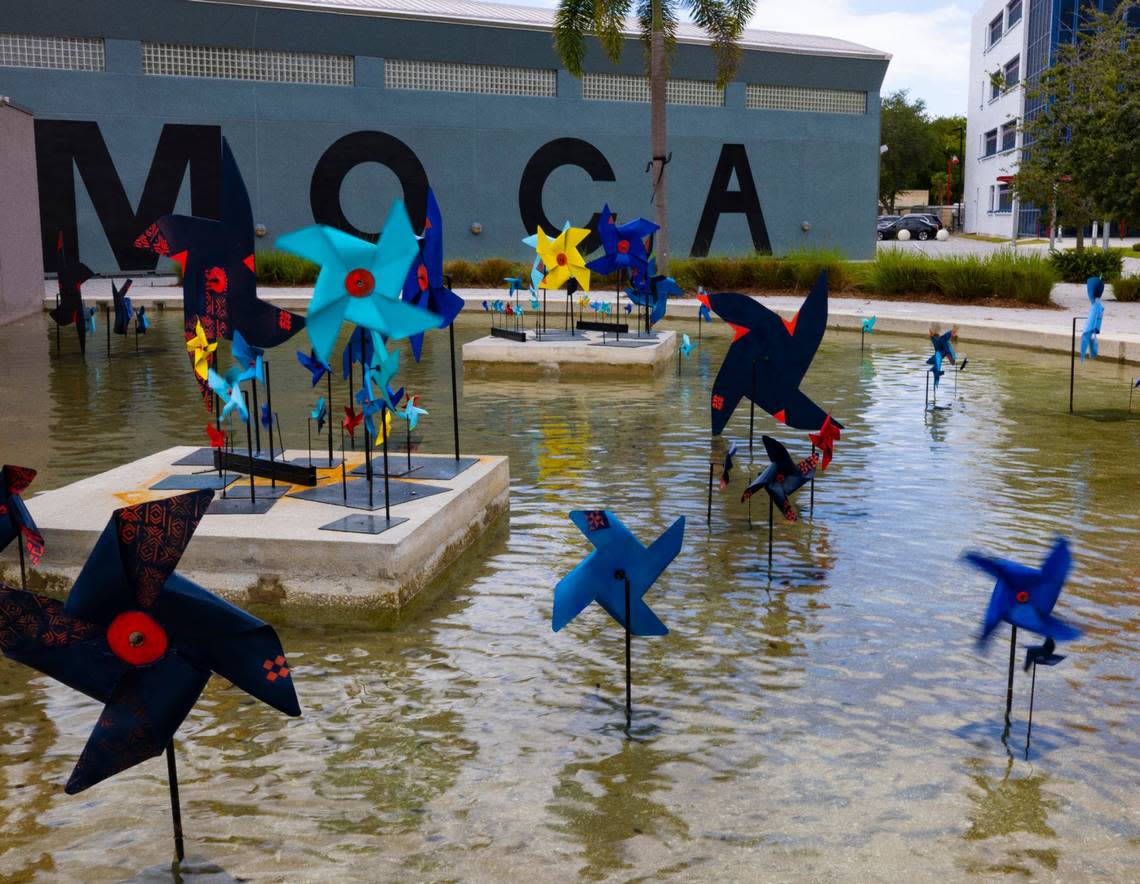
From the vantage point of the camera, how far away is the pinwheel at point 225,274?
8.22 metres

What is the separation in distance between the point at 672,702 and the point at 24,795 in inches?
106

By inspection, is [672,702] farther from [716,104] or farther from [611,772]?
[716,104]

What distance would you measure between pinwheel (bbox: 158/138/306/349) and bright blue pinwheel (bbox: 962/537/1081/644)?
498cm

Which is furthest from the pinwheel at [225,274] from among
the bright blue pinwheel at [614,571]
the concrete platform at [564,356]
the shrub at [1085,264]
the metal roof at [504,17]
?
the metal roof at [504,17]

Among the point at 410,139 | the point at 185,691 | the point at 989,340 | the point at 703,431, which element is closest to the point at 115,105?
the point at 410,139

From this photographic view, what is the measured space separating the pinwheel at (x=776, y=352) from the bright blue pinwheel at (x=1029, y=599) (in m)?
4.15

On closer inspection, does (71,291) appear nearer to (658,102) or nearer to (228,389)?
(228,389)

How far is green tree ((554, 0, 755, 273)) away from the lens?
28.5 meters

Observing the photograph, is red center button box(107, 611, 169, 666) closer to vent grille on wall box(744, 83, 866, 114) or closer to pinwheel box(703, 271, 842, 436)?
pinwheel box(703, 271, 842, 436)

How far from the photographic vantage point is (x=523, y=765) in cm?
502

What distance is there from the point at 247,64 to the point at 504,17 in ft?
26.7

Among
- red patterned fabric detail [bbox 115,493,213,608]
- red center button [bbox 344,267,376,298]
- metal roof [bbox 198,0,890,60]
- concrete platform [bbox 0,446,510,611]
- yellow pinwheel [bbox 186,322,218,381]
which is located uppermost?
metal roof [bbox 198,0,890,60]

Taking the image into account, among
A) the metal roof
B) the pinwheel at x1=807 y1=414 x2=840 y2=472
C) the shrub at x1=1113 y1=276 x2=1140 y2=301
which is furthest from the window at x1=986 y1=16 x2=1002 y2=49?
the pinwheel at x1=807 y1=414 x2=840 y2=472

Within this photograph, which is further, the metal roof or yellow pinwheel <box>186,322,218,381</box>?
the metal roof
